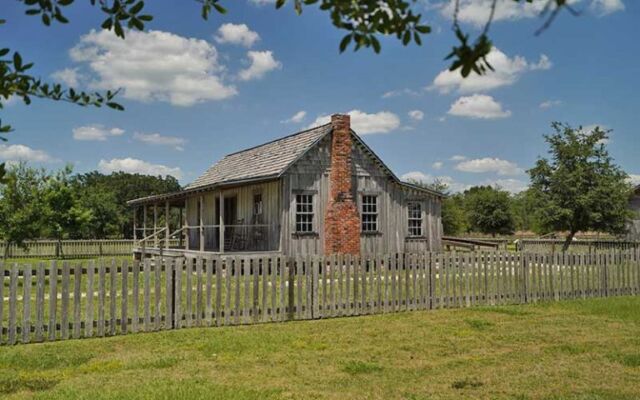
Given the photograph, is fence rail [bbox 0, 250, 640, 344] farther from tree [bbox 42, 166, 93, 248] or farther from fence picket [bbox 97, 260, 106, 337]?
tree [bbox 42, 166, 93, 248]

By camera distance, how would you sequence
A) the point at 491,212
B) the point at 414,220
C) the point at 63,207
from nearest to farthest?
1. the point at 414,220
2. the point at 63,207
3. the point at 491,212

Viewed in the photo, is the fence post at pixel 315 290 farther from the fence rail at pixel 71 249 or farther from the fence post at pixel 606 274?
the fence rail at pixel 71 249

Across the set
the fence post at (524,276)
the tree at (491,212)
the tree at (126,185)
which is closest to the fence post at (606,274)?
the fence post at (524,276)

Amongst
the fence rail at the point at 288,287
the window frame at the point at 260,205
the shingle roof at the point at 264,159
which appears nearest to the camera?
the fence rail at the point at 288,287

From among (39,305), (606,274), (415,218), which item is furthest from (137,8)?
(415,218)

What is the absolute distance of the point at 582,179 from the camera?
29.5m

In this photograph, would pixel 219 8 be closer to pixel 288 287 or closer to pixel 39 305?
pixel 39 305

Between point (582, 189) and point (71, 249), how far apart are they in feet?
111

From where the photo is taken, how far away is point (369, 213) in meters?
25.4

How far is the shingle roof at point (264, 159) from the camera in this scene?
955 inches

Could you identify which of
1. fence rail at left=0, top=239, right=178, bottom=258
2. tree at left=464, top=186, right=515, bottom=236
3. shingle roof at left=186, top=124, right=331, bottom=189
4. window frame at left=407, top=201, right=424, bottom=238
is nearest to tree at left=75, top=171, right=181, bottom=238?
fence rail at left=0, top=239, right=178, bottom=258

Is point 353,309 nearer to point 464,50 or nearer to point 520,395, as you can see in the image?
point 520,395

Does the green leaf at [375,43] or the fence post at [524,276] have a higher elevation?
the green leaf at [375,43]

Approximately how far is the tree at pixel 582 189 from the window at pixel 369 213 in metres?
10.2
